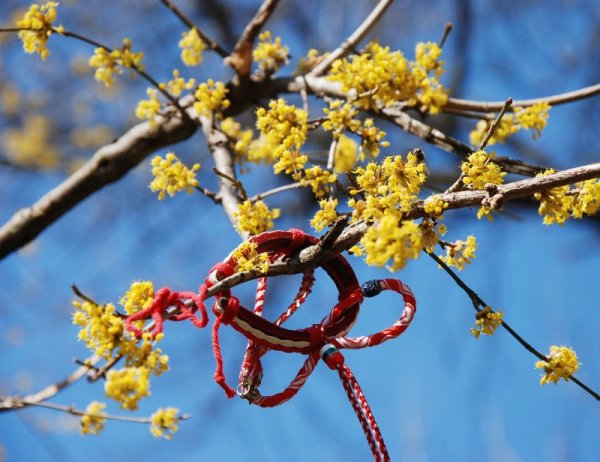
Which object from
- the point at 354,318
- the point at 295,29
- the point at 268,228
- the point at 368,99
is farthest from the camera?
the point at 295,29

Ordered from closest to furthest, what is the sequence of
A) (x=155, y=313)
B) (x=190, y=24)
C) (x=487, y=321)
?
(x=155, y=313), (x=487, y=321), (x=190, y=24)

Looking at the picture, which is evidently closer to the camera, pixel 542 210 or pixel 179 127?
pixel 542 210

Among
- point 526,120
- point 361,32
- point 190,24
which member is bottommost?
point 526,120

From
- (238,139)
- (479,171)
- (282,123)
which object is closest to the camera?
(479,171)

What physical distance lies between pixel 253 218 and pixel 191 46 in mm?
1028

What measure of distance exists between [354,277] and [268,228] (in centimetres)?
26

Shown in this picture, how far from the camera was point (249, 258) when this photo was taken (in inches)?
57.8

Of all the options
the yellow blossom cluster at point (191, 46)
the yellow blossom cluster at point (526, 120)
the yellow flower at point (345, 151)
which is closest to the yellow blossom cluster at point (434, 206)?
the yellow flower at point (345, 151)

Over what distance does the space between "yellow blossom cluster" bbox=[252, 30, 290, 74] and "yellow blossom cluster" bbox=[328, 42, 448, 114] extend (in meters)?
0.38


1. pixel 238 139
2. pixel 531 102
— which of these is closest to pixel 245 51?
pixel 238 139

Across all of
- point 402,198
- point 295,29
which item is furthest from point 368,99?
point 295,29

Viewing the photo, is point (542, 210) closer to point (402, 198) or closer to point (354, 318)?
point (402, 198)

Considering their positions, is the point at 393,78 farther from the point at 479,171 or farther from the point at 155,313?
the point at 155,313

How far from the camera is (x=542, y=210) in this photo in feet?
4.84
